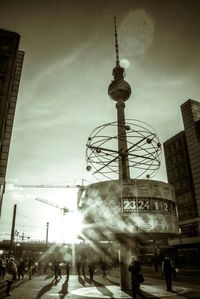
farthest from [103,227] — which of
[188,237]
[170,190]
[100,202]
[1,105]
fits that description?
[188,237]

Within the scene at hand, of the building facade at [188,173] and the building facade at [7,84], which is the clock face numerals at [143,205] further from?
the building facade at [188,173]

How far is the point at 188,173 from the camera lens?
53969mm

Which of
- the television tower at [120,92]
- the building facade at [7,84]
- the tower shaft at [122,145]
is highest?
the building facade at [7,84]

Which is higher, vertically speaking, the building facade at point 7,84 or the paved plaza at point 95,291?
the building facade at point 7,84

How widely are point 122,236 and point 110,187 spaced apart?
13.1ft

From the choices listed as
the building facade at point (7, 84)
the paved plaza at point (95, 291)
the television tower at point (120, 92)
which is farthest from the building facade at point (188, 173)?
the building facade at point (7, 84)

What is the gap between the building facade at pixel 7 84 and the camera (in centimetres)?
3650

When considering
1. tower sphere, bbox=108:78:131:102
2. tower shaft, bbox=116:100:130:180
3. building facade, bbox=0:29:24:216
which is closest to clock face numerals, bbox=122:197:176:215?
tower shaft, bbox=116:100:130:180

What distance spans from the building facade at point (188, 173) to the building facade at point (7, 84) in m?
36.4

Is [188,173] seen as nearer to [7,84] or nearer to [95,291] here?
[7,84]

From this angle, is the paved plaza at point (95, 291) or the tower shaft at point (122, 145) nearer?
the paved plaza at point (95, 291)

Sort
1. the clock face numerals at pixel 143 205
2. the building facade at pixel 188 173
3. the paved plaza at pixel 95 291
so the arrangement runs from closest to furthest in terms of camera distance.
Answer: the paved plaza at pixel 95 291 → the clock face numerals at pixel 143 205 → the building facade at pixel 188 173

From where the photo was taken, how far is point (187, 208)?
52156mm

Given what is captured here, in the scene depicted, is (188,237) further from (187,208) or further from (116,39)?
(116,39)
